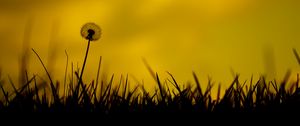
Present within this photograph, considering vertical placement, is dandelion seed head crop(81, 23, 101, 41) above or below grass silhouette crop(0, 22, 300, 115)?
above

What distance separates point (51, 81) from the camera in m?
2.45

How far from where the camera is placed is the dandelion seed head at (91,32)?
2.95 metres

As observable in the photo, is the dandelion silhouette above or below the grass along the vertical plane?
above

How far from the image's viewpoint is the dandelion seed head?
9.67ft

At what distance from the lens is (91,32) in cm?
301

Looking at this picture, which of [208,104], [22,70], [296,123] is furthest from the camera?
[22,70]

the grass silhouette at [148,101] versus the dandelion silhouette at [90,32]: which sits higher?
the dandelion silhouette at [90,32]

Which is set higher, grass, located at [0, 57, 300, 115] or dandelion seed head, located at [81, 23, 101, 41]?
dandelion seed head, located at [81, 23, 101, 41]

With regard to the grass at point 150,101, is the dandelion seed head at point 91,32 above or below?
above

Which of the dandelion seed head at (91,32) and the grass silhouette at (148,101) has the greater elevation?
the dandelion seed head at (91,32)

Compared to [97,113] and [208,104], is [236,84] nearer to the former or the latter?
[208,104]

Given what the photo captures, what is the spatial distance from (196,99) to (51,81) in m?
0.65

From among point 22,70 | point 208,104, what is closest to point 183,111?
point 208,104

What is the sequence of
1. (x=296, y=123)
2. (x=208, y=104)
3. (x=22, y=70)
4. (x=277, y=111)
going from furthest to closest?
(x=22, y=70), (x=208, y=104), (x=277, y=111), (x=296, y=123)
